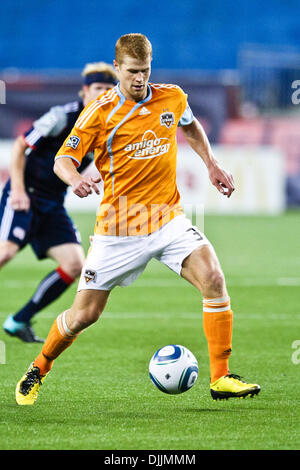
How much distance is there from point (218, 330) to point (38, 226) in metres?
2.67

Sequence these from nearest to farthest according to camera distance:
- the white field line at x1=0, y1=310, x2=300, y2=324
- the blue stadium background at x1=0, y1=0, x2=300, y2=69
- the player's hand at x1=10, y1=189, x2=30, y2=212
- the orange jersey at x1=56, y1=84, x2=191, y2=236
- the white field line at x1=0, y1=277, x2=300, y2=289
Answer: the orange jersey at x1=56, y1=84, x2=191, y2=236 < the player's hand at x1=10, y1=189, x2=30, y2=212 < the white field line at x1=0, y1=310, x2=300, y2=324 < the white field line at x1=0, y1=277, x2=300, y2=289 < the blue stadium background at x1=0, y1=0, x2=300, y2=69

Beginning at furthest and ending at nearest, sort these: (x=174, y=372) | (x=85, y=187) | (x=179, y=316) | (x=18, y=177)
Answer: (x=179, y=316) → (x=18, y=177) → (x=174, y=372) → (x=85, y=187)

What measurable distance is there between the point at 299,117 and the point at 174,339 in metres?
19.1

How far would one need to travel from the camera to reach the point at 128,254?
5.20m

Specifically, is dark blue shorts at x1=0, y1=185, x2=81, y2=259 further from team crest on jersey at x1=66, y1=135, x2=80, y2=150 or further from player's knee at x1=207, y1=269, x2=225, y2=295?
player's knee at x1=207, y1=269, x2=225, y2=295

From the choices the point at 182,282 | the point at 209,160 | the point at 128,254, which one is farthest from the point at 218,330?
the point at 182,282

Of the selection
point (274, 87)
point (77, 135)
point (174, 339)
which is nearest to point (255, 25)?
point (274, 87)

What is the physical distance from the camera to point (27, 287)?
1079cm

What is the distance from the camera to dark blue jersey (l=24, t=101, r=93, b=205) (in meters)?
7.00

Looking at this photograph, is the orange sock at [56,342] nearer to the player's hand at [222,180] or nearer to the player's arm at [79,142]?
the player's arm at [79,142]

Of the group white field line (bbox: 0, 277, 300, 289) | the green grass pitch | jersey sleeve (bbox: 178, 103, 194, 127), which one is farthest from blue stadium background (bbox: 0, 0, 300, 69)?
jersey sleeve (bbox: 178, 103, 194, 127)

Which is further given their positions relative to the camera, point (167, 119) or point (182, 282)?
point (182, 282)

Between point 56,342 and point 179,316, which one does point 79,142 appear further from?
point 179,316

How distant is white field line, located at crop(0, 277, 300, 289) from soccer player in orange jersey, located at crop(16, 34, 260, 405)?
18.5ft
